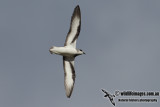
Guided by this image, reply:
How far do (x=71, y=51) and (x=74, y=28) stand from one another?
2.28 m

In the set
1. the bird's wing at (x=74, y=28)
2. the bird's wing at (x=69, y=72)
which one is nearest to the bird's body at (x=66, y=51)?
the bird's wing at (x=74, y=28)

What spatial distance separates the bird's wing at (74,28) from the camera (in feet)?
207

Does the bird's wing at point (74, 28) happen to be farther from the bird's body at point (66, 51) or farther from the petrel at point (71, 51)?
the bird's body at point (66, 51)

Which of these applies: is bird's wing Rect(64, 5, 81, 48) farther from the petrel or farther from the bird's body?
the bird's body

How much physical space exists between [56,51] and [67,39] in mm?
2273

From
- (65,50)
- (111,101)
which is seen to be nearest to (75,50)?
(65,50)

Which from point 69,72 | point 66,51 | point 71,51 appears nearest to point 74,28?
point 71,51

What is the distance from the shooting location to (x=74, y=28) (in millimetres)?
63219

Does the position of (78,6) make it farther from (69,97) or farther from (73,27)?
(69,97)

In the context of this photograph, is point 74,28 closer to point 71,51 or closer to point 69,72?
point 71,51

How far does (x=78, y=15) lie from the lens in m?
63.2

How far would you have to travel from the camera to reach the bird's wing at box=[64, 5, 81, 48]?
63.0 m

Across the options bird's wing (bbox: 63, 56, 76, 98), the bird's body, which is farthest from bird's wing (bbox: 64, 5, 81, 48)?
bird's wing (bbox: 63, 56, 76, 98)

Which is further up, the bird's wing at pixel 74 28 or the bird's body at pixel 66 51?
the bird's wing at pixel 74 28
